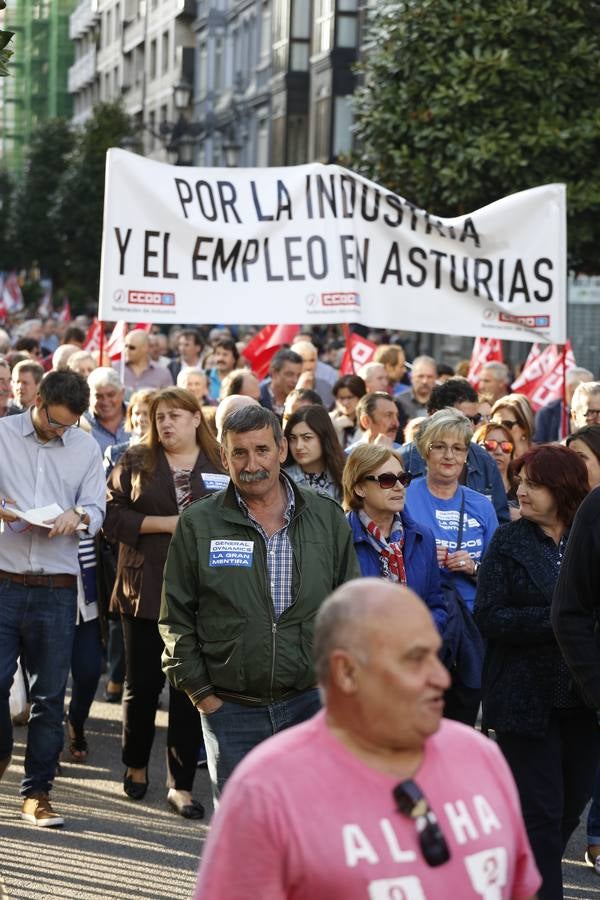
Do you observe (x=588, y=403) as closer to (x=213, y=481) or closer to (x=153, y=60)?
(x=213, y=481)

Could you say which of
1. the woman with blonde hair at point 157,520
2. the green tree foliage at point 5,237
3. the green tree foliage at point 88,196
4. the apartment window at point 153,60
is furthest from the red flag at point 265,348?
the apartment window at point 153,60

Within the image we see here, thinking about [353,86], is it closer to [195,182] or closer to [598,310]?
[598,310]

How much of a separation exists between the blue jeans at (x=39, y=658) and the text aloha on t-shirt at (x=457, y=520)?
62.2 inches

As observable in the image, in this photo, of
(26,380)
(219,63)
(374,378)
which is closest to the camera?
(26,380)

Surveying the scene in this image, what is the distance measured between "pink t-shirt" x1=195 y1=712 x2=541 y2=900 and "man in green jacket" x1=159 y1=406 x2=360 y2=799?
99.4 inches

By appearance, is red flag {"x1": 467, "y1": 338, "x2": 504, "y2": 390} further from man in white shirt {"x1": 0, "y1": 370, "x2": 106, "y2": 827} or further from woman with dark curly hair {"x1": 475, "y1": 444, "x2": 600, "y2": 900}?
woman with dark curly hair {"x1": 475, "y1": 444, "x2": 600, "y2": 900}

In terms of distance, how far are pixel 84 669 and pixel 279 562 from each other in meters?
3.46

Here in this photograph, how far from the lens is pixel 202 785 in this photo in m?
8.61

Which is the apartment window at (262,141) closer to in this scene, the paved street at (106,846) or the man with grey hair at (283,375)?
the man with grey hair at (283,375)

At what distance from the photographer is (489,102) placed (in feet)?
70.2

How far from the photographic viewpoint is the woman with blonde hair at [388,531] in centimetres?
668

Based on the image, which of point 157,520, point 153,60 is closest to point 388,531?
point 157,520

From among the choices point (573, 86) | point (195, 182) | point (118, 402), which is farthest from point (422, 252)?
point (573, 86)

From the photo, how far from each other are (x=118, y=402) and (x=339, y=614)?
761 centimetres
